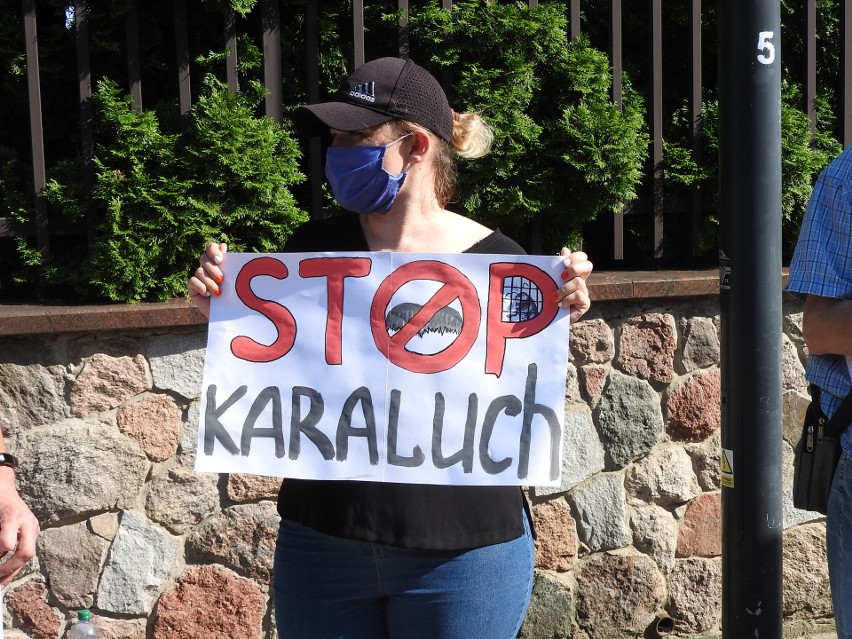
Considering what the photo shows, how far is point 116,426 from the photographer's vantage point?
3359mm

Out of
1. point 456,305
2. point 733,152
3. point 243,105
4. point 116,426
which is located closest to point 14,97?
point 243,105

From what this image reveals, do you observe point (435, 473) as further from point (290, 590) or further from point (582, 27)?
point (582, 27)

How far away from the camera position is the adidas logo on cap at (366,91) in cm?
219

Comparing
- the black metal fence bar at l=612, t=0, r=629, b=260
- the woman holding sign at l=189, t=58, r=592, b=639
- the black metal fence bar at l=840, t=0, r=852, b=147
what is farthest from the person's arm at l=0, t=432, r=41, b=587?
the black metal fence bar at l=840, t=0, r=852, b=147

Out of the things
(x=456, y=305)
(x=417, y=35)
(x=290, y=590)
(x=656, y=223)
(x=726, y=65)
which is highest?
(x=417, y=35)

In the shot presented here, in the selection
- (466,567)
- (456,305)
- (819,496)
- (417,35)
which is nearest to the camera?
(466,567)

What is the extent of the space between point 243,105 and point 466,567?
216 centimetres

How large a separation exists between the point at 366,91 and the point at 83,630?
214 cm

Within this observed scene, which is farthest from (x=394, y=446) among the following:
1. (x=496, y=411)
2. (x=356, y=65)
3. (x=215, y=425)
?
(x=356, y=65)

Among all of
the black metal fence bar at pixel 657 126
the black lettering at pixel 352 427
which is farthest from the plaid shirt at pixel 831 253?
the black metal fence bar at pixel 657 126

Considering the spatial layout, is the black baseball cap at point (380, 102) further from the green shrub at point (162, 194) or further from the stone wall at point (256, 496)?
the stone wall at point (256, 496)

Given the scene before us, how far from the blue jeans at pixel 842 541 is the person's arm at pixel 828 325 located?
0.82ft

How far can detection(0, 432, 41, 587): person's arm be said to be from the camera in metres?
1.95

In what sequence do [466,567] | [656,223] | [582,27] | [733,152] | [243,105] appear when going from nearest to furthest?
[466,567], [733,152], [243,105], [656,223], [582,27]
